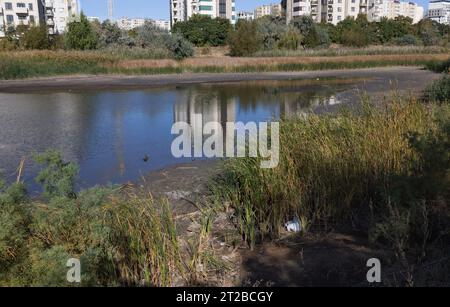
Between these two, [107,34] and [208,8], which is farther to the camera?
[208,8]

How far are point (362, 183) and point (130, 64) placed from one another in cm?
3506

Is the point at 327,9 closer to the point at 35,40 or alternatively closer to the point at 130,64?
the point at 35,40

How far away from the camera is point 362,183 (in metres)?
5.53

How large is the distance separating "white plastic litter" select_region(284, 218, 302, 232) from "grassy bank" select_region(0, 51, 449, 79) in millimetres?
32570

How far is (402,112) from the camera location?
262 inches

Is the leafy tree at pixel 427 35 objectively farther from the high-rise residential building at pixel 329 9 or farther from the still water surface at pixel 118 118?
the still water surface at pixel 118 118

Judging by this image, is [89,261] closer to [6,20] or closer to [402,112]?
[402,112]

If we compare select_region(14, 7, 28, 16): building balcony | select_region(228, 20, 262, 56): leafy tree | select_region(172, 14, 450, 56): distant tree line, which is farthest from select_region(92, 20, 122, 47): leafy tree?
select_region(14, 7, 28, 16): building balcony

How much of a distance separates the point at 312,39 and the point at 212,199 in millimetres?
56847

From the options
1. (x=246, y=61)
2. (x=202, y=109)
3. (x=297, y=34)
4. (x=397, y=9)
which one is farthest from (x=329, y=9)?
(x=202, y=109)

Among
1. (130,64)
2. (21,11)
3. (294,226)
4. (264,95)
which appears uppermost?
(21,11)

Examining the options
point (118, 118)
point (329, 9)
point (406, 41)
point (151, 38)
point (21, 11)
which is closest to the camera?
point (118, 118)

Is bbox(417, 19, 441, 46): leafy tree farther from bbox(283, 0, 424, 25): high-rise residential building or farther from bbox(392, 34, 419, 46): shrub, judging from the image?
bbox(283, 0, 424, 25): high-rise residential building

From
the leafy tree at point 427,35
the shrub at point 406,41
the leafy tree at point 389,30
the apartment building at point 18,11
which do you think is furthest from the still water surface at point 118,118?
the apartment building at point 18,11
